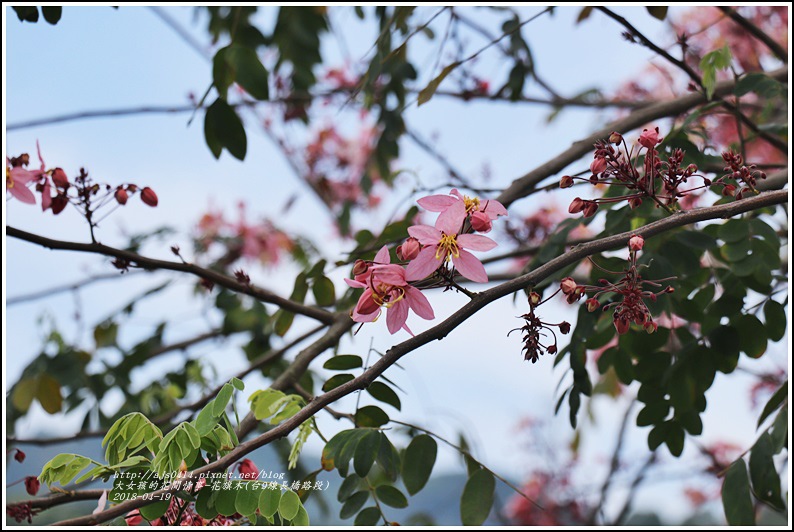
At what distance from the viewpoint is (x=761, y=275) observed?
94 centimetres

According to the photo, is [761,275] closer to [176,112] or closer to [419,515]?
[176,112]

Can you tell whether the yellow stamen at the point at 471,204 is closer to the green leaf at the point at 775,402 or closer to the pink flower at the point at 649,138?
the pink flower at the point at 649,138

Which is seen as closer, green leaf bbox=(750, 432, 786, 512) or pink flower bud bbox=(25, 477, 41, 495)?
pink flower bud bbox=(25, 477, 41, 495)

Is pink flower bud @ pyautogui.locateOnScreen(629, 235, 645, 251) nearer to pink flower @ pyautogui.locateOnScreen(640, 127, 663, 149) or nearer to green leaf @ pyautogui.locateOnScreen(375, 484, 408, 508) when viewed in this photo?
pink flower @ pyautogui.locateOnScreen(640, 127, 663, 149)

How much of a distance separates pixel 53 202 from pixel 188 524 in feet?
1.28

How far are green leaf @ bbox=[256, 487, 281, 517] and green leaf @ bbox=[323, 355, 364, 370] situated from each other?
0.16 m

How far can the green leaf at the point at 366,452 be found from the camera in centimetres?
76

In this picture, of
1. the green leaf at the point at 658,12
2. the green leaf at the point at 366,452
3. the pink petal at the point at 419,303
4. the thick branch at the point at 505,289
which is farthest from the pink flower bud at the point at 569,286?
the green leaf at the point at 658,12

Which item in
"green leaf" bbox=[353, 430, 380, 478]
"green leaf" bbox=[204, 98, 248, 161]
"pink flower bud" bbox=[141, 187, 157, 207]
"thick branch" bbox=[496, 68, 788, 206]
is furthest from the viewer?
"thick branch" bbox=[496, 68, 788, 206]

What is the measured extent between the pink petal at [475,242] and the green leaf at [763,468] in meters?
0.54

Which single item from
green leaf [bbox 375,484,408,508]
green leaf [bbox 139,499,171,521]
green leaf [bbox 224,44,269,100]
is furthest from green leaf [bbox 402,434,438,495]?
green leaf [bbox 224,44,269,100]

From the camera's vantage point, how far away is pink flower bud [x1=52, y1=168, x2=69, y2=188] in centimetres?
82

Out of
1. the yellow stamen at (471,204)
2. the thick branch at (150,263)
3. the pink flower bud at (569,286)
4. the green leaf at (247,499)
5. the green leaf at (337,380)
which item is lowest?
the green leaf at (247,499)

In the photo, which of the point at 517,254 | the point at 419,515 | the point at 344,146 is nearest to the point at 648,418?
the point at 517,254
